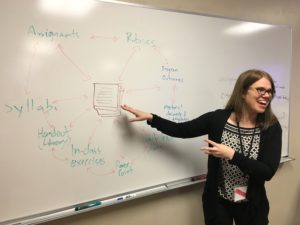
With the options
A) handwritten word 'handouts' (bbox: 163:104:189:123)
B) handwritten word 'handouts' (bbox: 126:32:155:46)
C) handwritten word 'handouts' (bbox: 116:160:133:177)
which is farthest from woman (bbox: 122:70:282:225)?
handwritten word 'handouts' (bbox: 126:32:155:46)

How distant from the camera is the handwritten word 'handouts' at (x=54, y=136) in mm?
1403

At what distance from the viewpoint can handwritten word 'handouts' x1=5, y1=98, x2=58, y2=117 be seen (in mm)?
1313

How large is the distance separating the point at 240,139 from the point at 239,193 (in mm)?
305

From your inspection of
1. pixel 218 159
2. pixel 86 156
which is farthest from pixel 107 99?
pixel 218 159

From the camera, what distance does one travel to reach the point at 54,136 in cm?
143

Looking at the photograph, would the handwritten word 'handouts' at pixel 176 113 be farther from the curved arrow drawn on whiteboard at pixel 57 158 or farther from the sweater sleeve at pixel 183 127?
the curved arrow drawn on whiteboard at pixel 57 158

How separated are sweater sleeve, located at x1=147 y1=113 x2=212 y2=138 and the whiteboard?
104mm

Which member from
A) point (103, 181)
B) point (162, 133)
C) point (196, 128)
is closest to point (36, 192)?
point (103, 181)

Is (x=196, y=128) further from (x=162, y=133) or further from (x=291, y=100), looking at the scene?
(x=291, y=100)

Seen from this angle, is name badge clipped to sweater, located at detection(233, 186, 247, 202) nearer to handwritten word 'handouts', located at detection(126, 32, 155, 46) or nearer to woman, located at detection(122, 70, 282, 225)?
woman, located at detection(122, 70, 282, 225)

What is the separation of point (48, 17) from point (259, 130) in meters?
1.24

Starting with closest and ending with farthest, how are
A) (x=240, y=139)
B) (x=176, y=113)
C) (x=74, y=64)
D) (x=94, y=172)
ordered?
(x=74, y=64), (x=94, y=172), (x=240, y=139), (x=176, y=113)

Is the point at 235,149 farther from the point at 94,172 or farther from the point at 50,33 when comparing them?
the point at 50,33

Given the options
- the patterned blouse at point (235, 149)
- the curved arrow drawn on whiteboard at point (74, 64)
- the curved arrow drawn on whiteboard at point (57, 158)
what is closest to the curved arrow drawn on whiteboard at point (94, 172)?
the curved arrow drawn on whiteboard at point (57, 158)
